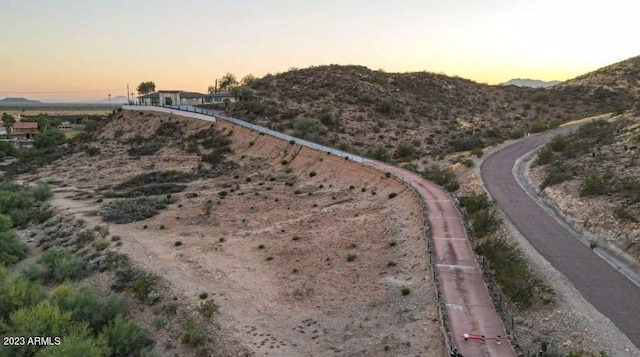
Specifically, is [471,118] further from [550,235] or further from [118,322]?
[118,322]

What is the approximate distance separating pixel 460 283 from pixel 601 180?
546 inches

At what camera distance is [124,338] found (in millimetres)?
17516

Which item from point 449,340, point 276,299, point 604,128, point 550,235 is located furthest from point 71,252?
point 604,128

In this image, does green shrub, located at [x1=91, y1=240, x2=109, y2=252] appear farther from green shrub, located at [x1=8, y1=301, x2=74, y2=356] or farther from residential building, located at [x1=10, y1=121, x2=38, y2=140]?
residential building, located at [x1=10, y1=121, x2=38, y2=140]

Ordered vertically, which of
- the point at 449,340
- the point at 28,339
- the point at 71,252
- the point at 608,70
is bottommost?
the point at 71,252

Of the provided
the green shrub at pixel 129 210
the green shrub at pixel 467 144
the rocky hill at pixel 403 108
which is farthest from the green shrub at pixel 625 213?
the green shrub at pixel 129 210

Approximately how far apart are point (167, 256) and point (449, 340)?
737 inches

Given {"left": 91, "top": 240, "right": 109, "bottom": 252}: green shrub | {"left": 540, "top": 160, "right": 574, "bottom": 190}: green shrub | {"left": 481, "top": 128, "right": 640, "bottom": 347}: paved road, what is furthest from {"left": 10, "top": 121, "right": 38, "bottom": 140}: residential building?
{"left": 540, "top": 160, "right": 574, "bottom": 190}: green shrub

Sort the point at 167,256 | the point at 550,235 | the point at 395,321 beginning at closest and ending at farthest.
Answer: the point at 395,321 < the point at 550,235 < the point at 167,256

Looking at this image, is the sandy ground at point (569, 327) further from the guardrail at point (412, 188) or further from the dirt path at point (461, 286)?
the guardrail at point (412, 188)

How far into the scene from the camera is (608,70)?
3615 inches

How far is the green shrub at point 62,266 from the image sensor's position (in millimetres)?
24734

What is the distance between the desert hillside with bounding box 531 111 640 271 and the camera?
21.3 m

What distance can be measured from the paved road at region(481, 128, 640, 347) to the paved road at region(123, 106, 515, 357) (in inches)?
143
